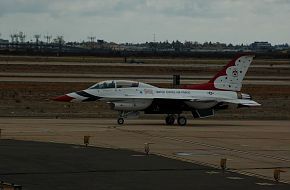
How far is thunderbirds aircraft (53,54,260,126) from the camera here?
Result: 41531mm

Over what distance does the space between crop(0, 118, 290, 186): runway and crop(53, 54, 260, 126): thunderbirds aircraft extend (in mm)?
855

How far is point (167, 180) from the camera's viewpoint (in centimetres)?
2144

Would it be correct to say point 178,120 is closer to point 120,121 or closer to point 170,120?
point 170,120

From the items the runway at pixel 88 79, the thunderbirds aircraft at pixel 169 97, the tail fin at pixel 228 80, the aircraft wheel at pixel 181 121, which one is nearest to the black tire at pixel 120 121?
the thunderbirds aircraft at pixel 169 97

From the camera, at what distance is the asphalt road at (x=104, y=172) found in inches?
800

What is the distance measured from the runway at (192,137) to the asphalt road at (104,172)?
1306mm

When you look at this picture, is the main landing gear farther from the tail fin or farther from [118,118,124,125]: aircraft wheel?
[118,118,124,125]: aircraft wheel

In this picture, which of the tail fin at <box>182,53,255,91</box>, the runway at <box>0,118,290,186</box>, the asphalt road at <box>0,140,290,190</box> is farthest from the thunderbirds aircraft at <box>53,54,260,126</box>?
the asphalt road at <box>0,140,290,190</box>

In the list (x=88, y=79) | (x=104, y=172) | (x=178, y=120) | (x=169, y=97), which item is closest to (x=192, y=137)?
(x=178, y=120)

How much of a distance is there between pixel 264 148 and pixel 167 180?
35.6 ft

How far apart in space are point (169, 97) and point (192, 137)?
741 centimetres

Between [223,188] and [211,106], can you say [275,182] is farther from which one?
[211,106]

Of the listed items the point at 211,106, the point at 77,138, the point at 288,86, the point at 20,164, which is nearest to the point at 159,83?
the point at 288,86

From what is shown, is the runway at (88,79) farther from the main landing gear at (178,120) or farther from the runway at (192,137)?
the main landing gear at (178,120)
